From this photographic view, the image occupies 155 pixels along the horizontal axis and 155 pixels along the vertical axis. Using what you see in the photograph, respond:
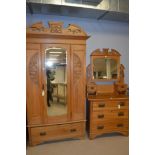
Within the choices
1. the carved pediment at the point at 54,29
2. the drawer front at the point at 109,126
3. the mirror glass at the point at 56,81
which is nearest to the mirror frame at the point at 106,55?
the carved pediment at the point at 54,29

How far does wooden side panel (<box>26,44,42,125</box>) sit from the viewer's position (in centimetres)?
279

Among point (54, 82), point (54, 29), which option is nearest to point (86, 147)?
point (54, 82)

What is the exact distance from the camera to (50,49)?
114 inches

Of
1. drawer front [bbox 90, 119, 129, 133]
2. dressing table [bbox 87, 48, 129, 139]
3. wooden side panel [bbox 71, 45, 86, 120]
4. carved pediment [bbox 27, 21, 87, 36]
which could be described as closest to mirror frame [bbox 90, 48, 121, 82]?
dressing table [bbox 87, 48, 129, 139]

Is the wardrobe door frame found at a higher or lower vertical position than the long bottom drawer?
higher

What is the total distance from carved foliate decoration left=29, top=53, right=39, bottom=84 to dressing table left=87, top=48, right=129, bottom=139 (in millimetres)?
1120

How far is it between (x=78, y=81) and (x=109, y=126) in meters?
1.13

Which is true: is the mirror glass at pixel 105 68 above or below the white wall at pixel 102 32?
below

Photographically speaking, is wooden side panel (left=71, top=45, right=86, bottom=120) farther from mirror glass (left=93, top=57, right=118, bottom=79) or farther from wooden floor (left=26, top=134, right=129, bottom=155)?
mirror glass (left=93, top=57, right=118, bottom=79)

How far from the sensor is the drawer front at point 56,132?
112 inches

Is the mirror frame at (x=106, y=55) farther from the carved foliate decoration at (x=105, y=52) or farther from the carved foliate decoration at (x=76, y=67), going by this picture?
the carved foliate decoration at (x=76, y=67)

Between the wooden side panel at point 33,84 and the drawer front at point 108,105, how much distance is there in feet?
3.57
